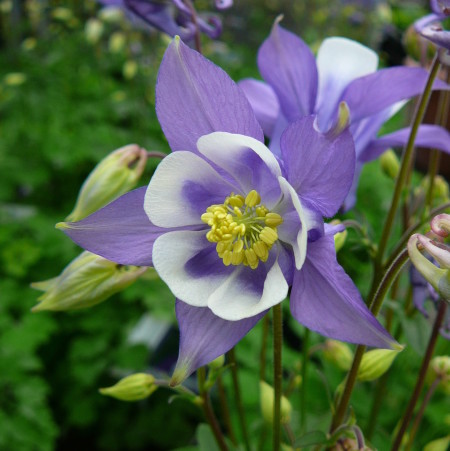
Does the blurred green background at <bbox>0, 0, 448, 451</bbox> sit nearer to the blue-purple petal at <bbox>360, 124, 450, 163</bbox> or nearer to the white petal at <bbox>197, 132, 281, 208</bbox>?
the blue-purple petal at <bbox>360, 124, 450, 163</bbox>

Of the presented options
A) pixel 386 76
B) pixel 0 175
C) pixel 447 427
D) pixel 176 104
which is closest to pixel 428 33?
pixel 386 76

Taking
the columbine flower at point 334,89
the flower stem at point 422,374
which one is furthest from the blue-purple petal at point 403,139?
the flower stem at point 422,374

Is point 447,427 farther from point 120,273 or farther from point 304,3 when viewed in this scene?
point 304,3

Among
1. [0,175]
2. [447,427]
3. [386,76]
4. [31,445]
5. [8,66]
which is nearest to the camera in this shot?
[386,76]

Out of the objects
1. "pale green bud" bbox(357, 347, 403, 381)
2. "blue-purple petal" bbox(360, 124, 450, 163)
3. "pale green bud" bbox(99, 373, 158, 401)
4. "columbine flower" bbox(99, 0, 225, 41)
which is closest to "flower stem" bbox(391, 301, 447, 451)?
"pale green bud" bbox(357, 347, 403, 381)

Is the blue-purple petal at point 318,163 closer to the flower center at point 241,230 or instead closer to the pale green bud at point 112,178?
the flower center at point 241,230

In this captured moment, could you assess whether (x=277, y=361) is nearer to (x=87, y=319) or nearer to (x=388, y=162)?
(x=388, y=162)
